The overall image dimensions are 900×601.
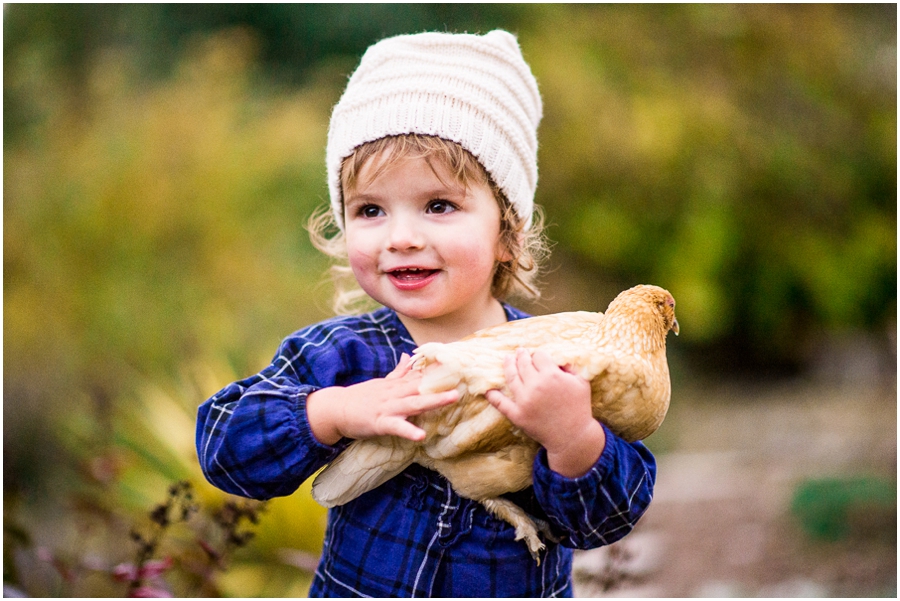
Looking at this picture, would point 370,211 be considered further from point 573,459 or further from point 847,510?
point 847,510

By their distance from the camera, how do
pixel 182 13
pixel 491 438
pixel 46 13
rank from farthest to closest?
pixel 182 13, pixel 46 13, pixel 491 438

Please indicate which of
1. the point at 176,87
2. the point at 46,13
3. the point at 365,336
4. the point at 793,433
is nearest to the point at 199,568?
the point at 365,336

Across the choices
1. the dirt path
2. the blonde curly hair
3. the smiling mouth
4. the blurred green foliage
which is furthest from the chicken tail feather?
the blurred green foliage

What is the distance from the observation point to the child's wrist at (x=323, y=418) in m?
1.47

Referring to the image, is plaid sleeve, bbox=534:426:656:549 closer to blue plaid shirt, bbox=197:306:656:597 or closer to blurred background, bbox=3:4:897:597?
blue plaid shirt, bbox=197:306:656:597

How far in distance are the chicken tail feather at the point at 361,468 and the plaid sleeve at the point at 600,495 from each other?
28cm

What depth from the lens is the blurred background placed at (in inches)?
148

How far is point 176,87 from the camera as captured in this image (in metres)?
5.35

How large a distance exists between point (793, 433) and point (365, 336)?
5166mm

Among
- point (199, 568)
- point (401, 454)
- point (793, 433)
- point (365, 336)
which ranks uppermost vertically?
point (793, 433)

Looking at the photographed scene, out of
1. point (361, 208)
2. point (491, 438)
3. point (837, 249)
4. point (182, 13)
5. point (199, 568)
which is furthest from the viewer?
point (837, 249)

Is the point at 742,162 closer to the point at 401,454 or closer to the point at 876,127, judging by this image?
the point at 876,127

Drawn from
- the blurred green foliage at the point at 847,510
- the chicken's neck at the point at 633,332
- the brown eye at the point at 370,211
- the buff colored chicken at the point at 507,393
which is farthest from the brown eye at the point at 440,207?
the blurred green foliage at the point at 847,510

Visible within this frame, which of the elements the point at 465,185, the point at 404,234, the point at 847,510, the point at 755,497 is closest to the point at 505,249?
the point at 465,185
